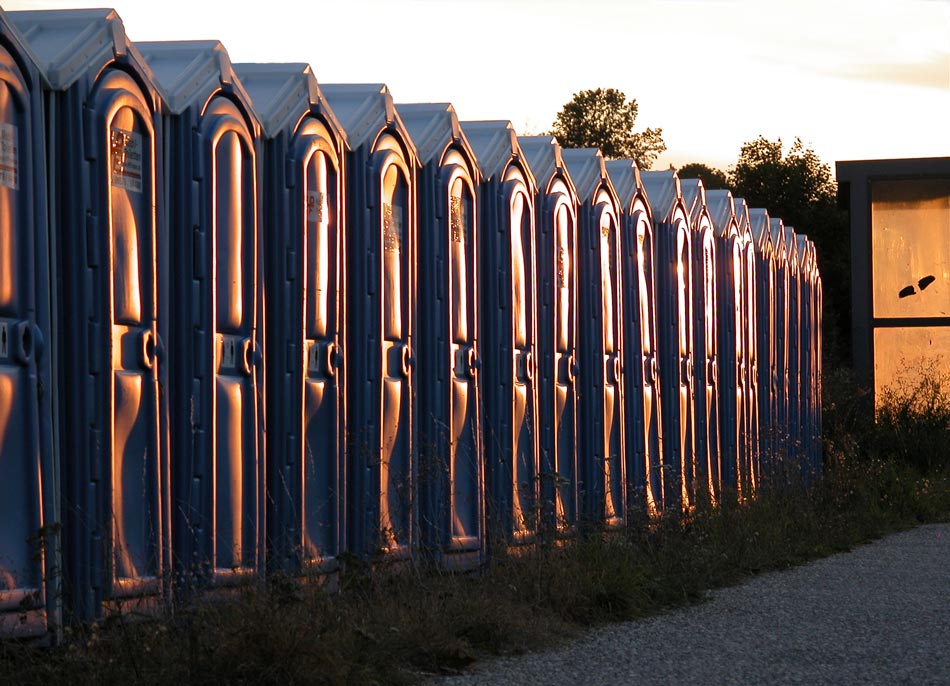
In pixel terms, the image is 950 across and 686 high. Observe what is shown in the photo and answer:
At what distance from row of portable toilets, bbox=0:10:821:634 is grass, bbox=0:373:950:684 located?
0.22 meters

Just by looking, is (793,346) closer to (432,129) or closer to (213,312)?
(432,129)

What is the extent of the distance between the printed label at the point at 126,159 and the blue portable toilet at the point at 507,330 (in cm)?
343

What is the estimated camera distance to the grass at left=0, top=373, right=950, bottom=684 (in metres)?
5.38

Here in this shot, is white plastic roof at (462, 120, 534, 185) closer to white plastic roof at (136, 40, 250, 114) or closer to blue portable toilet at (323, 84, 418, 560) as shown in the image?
blue portable toilet at (323, 84, 418, 560)

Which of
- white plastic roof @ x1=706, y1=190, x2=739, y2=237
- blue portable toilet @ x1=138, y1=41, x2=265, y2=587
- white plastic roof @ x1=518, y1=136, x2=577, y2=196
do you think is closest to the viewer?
blue portable toilet @ x1=138, y1=41, x2=265, y2=587

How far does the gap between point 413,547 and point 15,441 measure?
3.15m

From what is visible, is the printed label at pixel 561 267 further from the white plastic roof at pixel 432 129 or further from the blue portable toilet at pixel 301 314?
the blue portable toilet at pixel 301 314

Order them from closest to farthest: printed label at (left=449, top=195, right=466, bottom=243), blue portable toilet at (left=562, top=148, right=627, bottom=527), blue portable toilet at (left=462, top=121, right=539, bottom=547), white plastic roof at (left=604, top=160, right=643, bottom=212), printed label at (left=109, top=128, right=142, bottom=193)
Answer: printed label at (left=109, top=128, right=142, bottom=193) → printed label at (left=449, top=195, right=466, bottom=243) → blue portable toilet at (left=462, top=121, right=539, bottom=547) → blue portable toilet at (left=562, top=148, right=627, bottom=527) → white plastic roof at (left=604, top=160, right=643, bottom=212)

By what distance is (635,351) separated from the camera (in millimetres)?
11578

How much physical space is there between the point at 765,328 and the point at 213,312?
10.1 m

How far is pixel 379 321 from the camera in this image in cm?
789

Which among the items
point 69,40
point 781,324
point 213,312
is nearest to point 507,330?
point 213,312

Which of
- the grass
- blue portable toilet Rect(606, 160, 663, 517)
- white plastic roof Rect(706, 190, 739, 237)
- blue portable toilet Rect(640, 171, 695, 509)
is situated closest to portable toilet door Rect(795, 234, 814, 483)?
white plastic roof Rect(706, 190, 739, 237)

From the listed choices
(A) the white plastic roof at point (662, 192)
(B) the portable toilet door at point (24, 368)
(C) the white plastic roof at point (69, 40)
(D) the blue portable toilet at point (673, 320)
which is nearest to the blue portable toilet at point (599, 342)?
(D) the blue portable toilet at point (673, 320)
